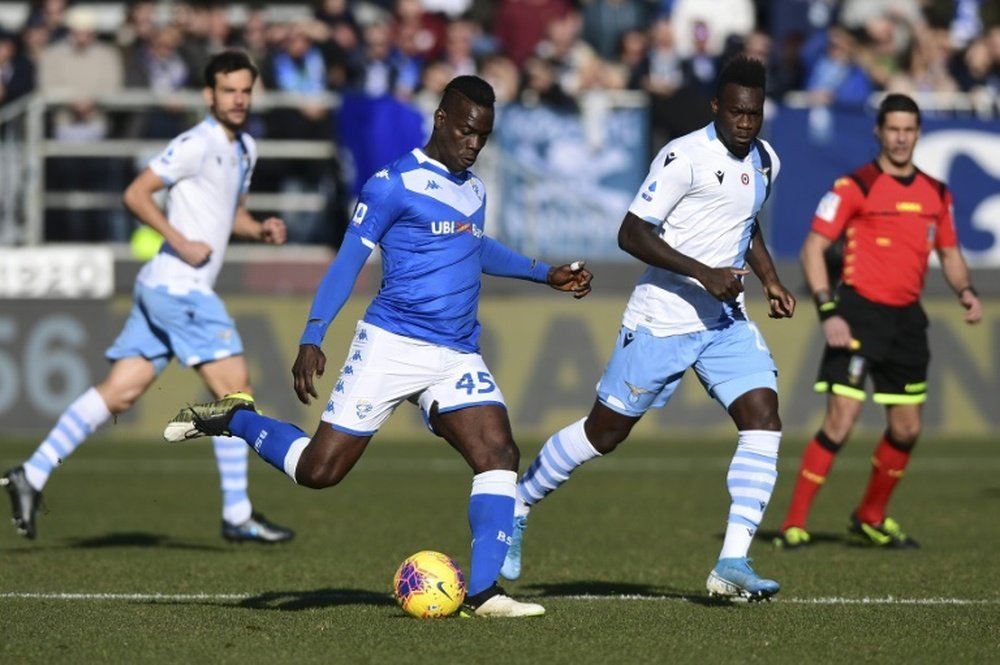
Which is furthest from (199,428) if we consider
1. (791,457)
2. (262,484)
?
(791,457)

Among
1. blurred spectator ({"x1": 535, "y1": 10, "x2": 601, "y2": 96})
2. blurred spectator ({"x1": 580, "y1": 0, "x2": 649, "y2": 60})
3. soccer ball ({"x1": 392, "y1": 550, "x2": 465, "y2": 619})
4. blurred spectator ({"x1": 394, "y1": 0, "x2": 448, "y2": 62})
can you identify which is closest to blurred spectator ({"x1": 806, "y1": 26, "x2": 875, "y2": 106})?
blurred spectator ({"x1": 580, "y1": 0, "x2": 649, "y2": 60})

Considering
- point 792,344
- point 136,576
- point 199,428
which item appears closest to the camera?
point 199,428

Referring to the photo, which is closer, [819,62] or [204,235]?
[204,235]

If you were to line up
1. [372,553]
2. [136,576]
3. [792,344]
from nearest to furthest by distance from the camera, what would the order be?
[136,576] → [372,553] → [792,344]

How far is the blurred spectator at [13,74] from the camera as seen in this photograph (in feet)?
66.7

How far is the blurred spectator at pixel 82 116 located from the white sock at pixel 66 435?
353 inches

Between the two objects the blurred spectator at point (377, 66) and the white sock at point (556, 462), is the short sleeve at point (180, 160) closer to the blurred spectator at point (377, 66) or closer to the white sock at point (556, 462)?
the white sock at point (556, 462)

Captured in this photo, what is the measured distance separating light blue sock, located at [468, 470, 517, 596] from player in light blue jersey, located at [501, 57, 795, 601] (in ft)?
3.25

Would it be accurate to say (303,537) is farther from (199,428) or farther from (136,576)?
(199,428)

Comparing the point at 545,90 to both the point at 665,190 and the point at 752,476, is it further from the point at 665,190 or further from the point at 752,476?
the point at 752,476

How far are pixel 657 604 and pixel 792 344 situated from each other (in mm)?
10394

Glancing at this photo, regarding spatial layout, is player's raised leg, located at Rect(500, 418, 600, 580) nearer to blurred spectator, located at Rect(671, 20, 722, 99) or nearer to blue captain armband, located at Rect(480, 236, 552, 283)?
blue captain armband, located at Rect(480, 236, 552, 283)

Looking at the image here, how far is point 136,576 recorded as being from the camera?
10031mm

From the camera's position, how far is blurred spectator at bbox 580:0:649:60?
863 inches
